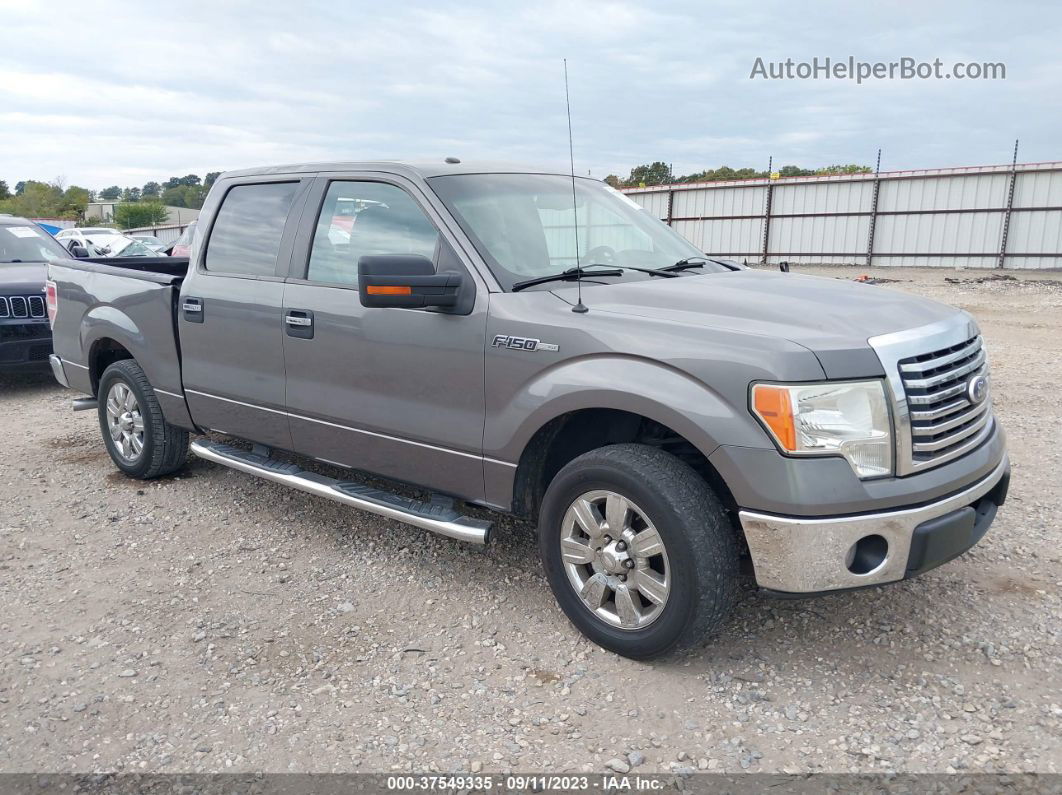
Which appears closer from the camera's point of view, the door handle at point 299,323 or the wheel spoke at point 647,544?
the wheel spoke at point 647,544

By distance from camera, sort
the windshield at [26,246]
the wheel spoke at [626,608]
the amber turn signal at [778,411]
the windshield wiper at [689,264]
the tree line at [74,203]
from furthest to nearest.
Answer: the tree line at [74,203] < the windshield at [26,246] < the windshield wiper at [689,264] < the wheel spoke at [626,608] < the amber turn signal at [778,411]

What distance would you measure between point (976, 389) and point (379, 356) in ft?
7.92

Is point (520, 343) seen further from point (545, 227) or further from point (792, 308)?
point (792, 308)

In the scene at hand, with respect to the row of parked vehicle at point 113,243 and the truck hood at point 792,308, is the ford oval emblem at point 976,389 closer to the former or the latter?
the truck hood at point 792,308

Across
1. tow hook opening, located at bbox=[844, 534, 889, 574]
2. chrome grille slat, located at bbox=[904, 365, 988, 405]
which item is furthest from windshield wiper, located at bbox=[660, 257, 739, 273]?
tow hook opening, located at bbox=[844, 534, 889, 574]

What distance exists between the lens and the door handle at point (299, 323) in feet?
13.2

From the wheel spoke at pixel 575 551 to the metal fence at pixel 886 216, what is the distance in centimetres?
1923

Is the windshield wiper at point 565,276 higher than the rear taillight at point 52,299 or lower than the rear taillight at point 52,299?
higher

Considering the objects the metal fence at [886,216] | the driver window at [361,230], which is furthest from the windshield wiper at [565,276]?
the metal fence at [886,216]

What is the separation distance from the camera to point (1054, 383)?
7.91 metres

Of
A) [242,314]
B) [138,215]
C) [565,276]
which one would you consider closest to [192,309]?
[242,314]

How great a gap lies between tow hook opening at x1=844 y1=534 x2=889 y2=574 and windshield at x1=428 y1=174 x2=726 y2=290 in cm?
153

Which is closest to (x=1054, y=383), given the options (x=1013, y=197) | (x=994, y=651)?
(x=994, y=651)

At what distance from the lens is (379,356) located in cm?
375
